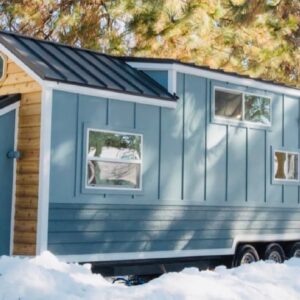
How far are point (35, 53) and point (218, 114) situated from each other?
11.4 ft

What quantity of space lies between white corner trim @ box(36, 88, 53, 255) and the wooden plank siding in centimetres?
12

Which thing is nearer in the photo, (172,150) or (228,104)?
(172,150)

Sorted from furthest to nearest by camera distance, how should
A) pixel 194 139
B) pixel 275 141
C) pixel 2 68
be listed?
pixel 275 141, pixel 194 139, pixel 2 68

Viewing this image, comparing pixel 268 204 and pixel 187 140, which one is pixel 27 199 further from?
pixel 268 204

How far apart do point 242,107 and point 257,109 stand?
46 cm

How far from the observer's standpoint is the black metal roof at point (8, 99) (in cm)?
989

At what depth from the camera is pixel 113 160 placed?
10.5 metres

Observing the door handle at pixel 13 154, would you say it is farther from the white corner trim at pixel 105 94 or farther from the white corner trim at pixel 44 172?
the white corner trim at pixel 105 94

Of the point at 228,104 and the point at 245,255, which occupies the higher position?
the point at 228,104

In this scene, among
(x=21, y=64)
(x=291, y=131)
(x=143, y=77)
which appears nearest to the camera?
(x=21, y=64)

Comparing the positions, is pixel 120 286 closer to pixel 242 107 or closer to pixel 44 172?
pixel 44 172

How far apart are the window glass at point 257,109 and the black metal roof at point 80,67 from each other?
1905 millimetres

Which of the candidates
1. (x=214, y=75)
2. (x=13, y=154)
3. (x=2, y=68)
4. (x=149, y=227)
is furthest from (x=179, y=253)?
(x=2, y=68)

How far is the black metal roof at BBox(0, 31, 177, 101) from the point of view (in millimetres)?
10062
